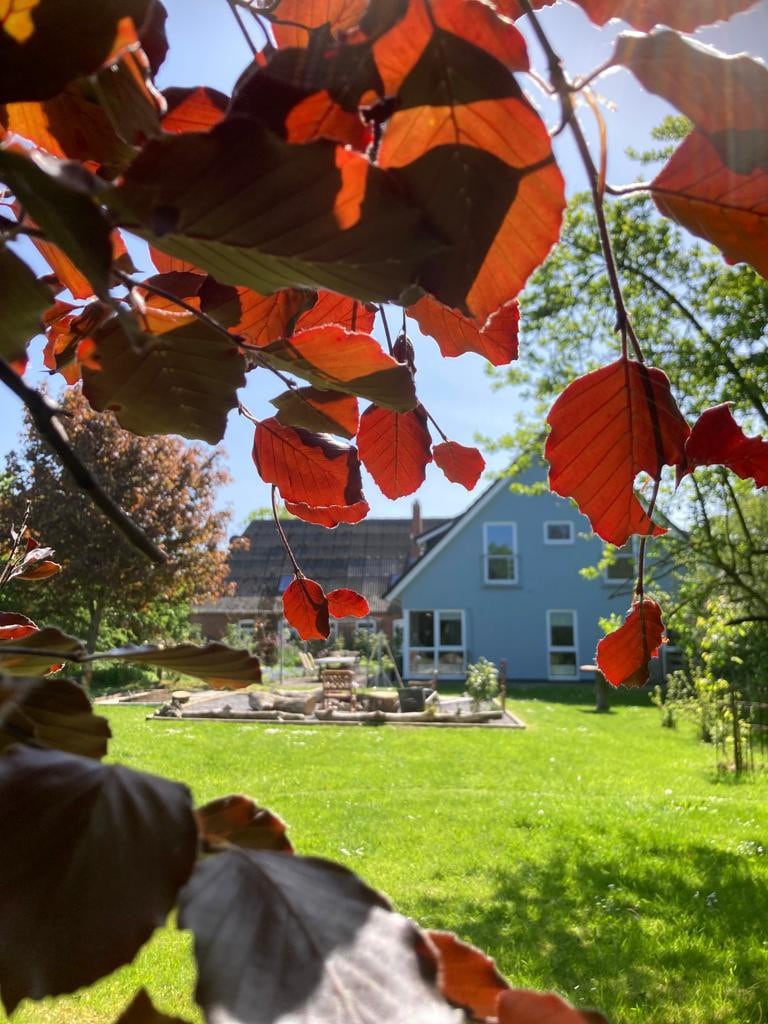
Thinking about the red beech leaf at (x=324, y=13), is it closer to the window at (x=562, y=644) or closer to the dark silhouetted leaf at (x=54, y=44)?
the dark silhouetted leaf at (x=54, y=44)

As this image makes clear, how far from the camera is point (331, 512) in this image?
1.97ft

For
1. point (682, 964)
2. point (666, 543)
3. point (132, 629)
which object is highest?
point (666, 543)

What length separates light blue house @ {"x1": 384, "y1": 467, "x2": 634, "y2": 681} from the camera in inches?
647

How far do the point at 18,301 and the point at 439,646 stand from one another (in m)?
16.6

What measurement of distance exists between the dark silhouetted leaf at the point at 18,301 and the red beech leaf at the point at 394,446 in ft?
0.88

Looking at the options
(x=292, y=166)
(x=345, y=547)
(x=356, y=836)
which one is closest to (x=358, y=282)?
(x=292, y=166)

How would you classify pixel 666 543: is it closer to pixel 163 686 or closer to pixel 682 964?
pixel 682 964

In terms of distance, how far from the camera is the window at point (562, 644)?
16.4 metres

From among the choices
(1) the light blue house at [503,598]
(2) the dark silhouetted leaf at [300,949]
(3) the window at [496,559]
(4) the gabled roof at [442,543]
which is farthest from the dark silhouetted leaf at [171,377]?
(3) the window at [496,559]

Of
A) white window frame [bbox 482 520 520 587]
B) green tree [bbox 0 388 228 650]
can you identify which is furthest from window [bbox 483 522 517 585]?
green tree [bbox 0 388 228 650]

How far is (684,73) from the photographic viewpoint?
0.25 metres

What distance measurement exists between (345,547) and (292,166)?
72.0 ft

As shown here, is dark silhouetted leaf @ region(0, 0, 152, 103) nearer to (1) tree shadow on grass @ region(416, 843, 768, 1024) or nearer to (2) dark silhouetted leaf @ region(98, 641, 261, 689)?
(2) dark silhouetted leaf @ region(98, 641, 261, 689)

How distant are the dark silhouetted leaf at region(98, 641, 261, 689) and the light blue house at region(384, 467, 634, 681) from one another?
52.7 ft
